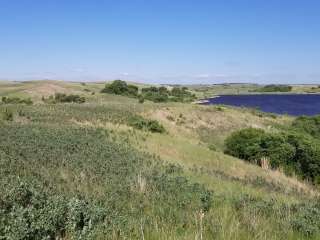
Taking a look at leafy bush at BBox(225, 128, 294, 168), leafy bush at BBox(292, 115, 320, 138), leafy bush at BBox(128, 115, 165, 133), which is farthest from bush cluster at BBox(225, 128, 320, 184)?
leafy bush at BBox(292, 115, 320, 138)

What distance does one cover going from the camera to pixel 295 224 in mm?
6703

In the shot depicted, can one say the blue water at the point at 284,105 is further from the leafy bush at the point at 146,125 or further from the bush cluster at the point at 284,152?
the leafy bush at the point at 146,125

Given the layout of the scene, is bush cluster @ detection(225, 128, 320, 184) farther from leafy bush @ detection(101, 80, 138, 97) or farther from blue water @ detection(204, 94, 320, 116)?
blue water @ detection(204, 94, 320, 116)

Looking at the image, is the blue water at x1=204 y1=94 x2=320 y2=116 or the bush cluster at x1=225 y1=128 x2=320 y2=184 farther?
the blue water at x1=204 y1=94 x2=320 y2=116

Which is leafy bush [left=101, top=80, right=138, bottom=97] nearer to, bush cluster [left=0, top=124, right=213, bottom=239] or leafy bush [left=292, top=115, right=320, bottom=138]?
leafy bush [left=292, top=115, right=320, bottom=138]

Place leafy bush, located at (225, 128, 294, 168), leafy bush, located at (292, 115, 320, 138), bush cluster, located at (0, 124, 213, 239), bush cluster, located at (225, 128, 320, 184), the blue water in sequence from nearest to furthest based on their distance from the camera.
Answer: bush cluster, located at (0, 124, 213, 239)
bush cluster, located at (225, 128, 320, 184)
leafy bush, located at (225, 128, 294, 168)
leafy bush, located at (292, 115, 320, 138)
the blue water

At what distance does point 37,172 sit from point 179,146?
18.2 metres

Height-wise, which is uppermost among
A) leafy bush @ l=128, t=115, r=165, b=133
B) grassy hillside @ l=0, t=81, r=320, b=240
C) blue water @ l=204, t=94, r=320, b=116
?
grassy hillside @ l=0, t=81, r=320, b=240

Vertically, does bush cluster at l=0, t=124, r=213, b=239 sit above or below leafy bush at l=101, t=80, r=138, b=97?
above

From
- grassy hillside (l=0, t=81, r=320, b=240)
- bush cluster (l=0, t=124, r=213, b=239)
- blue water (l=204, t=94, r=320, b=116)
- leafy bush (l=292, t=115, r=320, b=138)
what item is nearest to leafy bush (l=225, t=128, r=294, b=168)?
grassy hillside (l=0, t=81, r=320, b=240)

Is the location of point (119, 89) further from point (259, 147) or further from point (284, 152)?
point (284, 152)

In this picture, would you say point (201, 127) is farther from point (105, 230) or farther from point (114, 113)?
point (105, 230)

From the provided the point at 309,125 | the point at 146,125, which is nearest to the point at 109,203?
the point at 146,125

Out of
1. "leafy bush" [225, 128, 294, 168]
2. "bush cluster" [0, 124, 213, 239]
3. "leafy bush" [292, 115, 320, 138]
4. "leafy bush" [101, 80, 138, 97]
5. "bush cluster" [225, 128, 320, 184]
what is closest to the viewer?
"bush cluster" [0, 124, 213, 239]
